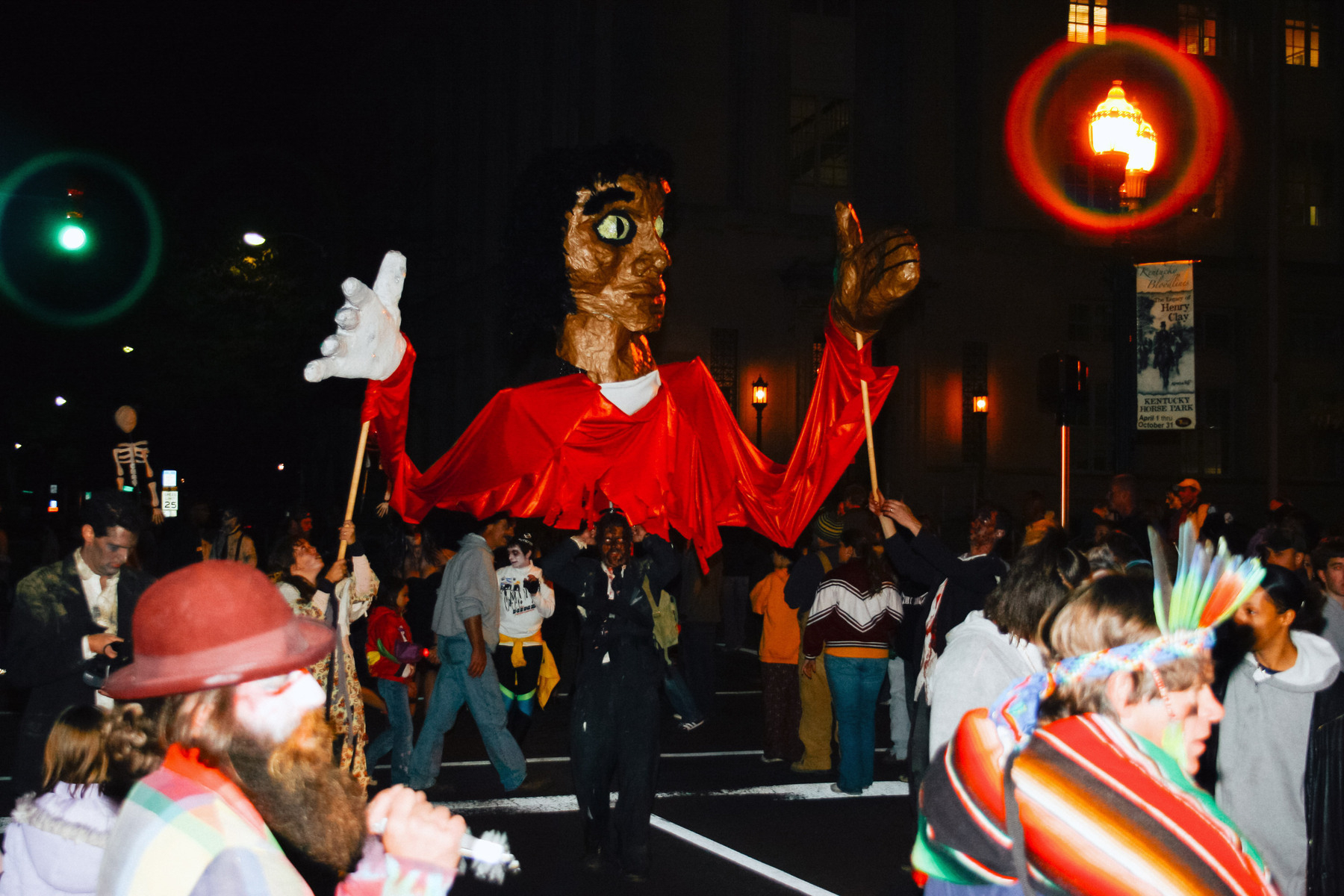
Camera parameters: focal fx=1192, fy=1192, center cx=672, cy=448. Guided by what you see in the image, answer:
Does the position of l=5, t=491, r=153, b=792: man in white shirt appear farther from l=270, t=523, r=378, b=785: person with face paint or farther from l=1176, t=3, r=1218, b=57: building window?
l=1176, t=3, r=1218, b=57: building window

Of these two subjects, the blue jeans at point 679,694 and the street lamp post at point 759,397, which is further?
the street lamp post at point 759,397

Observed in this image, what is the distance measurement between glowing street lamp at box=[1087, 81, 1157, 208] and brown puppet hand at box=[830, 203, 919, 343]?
225 inches

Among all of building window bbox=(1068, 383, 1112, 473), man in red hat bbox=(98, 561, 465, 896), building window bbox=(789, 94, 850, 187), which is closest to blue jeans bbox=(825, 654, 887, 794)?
man in red hat bbox=(98, 561, 465, 896)

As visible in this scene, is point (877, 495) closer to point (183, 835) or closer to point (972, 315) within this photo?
point (183, 835)

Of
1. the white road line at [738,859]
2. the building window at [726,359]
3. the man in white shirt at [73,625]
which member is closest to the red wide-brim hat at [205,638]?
the man in white shirt at [73,625]

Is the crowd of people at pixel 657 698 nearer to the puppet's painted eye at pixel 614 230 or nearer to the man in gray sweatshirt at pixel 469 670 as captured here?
the man in gray sweatshirt at pixel 469 670

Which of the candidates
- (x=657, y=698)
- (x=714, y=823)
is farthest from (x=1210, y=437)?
(x=657, y=698)

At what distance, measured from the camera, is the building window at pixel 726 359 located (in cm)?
2483

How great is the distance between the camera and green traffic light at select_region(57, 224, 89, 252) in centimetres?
1341

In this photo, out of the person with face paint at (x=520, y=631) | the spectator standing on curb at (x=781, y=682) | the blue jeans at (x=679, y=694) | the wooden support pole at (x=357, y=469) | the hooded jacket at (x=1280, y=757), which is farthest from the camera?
the spectator standing on curb at (x=781, y=682)

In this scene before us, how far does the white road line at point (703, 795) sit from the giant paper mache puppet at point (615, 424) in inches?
97.8

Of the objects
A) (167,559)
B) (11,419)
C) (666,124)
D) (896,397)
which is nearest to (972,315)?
(896,397)

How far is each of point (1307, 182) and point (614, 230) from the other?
96.9 ft

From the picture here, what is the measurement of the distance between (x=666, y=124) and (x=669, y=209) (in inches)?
742
